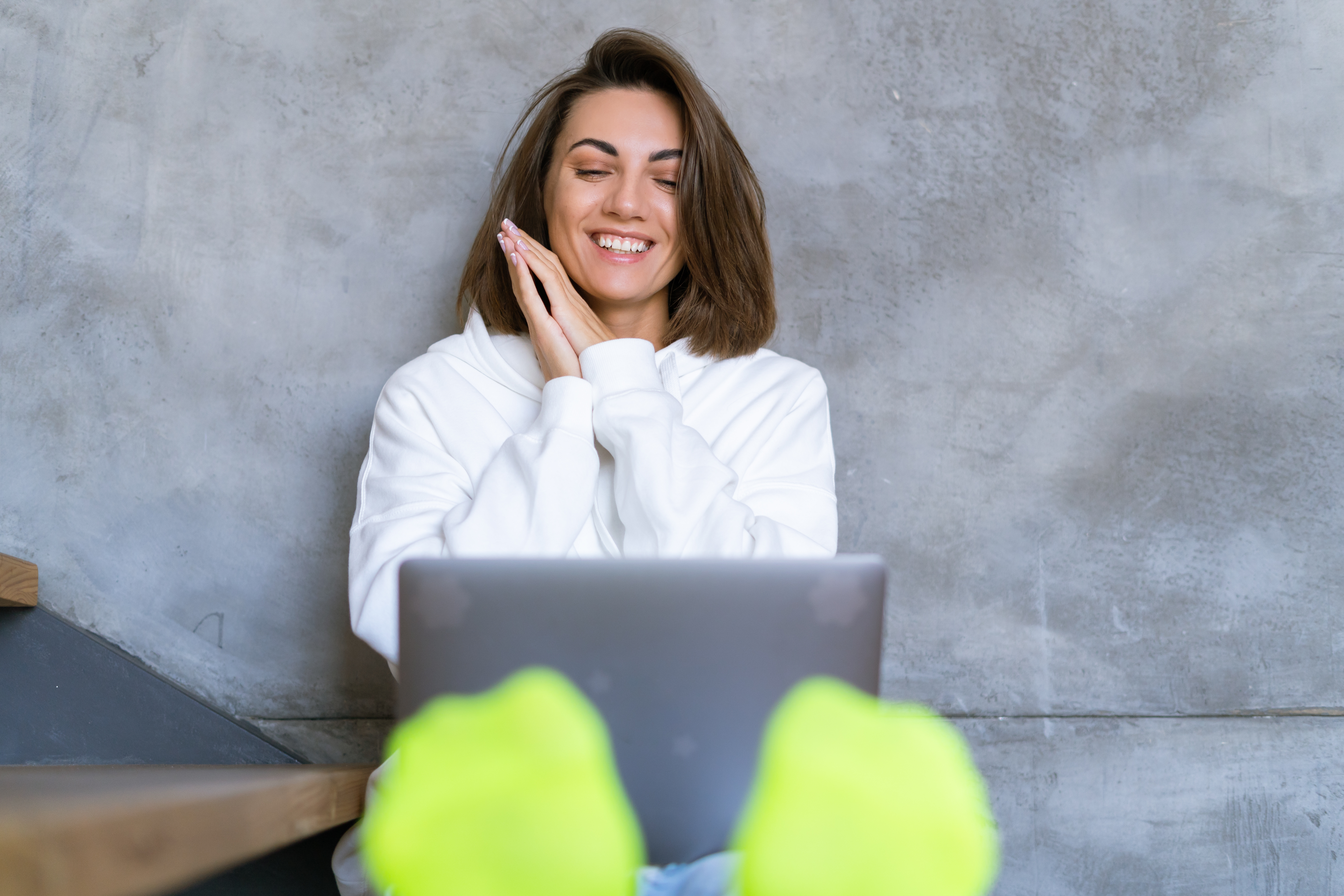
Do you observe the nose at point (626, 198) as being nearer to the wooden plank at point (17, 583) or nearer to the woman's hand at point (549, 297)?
the woman's hand at point (549, 297)

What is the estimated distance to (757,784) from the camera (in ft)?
2.22

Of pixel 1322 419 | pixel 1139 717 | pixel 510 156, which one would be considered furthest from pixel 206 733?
pixel 1322 419

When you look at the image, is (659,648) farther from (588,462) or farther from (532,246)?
(532,246)

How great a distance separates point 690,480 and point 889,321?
0.68 meters

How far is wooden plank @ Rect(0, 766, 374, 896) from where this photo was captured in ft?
1.60

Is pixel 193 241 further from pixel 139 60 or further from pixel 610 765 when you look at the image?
pixel 610 765

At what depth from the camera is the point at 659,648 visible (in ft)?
2.24

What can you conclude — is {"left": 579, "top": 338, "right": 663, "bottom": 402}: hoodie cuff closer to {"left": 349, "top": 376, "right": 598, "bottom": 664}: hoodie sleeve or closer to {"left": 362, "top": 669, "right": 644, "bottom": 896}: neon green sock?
{"left": 349, "top": 376, "right": 598, "bottom": 664}: hoodie sleeve

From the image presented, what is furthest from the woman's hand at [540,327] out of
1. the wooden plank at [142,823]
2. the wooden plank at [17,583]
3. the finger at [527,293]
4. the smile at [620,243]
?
the wooden plank at [17,583]

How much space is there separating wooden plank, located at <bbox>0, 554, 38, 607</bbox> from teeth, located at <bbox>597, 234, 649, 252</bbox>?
1.05 metres

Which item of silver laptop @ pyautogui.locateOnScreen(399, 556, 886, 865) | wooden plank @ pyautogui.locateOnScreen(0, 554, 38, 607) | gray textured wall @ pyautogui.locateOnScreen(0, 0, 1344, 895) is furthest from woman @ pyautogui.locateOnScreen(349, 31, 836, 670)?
wooden plank @ pyautogui.locateOnScreen(0, 554, 38, 607)

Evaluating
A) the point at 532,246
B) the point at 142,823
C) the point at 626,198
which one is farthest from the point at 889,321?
the point at 142,823

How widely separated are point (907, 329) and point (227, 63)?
51.6 inches

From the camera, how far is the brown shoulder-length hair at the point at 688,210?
1.51m
